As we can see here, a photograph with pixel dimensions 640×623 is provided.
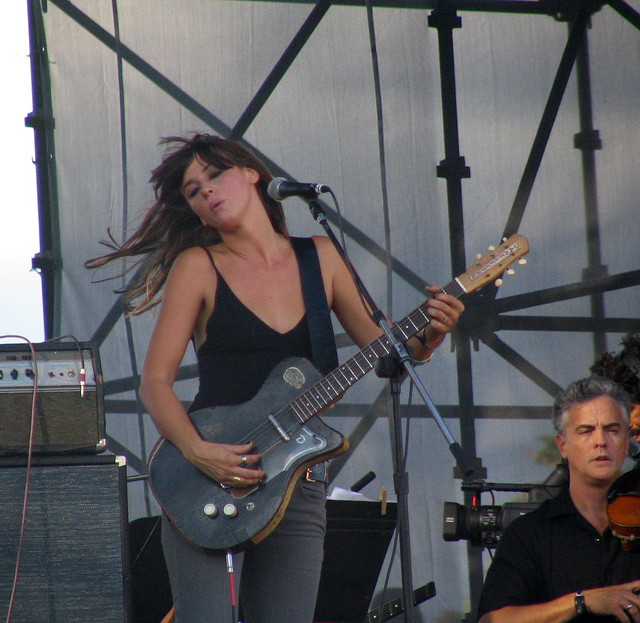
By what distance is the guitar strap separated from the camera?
238 cm

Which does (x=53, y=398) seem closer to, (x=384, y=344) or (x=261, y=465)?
(x=261, y=465)

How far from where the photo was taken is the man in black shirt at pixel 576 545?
95.7 inches

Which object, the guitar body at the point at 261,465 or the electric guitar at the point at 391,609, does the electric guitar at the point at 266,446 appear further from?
the electric guitar at the point at 391,609

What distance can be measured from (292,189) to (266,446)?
1.98ft

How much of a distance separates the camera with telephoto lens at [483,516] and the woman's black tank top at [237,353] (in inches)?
40.4

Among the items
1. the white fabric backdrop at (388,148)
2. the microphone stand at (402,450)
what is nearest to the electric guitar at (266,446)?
the microphone stand at (402,450)

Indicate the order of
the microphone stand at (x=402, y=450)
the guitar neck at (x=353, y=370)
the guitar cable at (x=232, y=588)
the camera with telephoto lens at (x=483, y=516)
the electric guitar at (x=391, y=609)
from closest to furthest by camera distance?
1. the microphone stand at (x=402, y=450)
2. the guitar cable at (x=232, y=588)
3. the guitar neck at (x=353, y=370)
4. the camera with telephoto lens at (x=483, y=516)
5. the electric guitar at (x=391, y=609)

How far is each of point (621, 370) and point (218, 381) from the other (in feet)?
5.45

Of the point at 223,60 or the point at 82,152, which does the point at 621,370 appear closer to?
the point at 223,60

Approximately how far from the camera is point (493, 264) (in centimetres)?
245

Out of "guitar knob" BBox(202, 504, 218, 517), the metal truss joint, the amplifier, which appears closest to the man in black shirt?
"guitar knob" BBox(202, 504, 218, 517)

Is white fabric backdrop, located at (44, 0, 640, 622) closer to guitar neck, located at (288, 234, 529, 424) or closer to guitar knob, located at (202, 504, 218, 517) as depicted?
guitar neck, located at (288, 234, 529, 424)

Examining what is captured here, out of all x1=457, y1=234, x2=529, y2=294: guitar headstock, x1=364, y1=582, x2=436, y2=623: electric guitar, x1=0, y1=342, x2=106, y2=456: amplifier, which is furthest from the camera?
x1=364, y1=582, x2=436, y2=623: electric guitar

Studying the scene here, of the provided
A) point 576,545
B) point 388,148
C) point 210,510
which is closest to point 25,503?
point 210,510
